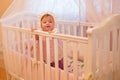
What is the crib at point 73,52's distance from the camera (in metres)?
1.52

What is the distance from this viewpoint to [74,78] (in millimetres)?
1630

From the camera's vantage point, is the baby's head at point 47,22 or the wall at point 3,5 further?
the wall at point 3,5

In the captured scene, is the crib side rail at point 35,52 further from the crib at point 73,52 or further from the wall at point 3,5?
the wall at point 3,5

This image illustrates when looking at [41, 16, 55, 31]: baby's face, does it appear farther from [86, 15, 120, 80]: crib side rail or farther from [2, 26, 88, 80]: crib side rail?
[86, 15, 120, 80]: crib side rail

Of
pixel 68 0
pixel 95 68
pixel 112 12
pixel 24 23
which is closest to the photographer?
pixel 95 68

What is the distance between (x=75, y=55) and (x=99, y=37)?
0.76 ft

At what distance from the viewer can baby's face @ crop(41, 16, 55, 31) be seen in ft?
6.72

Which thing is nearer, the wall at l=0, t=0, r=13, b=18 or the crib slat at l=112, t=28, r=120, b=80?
the crib slat at l=112, t=28, r=120, b=80

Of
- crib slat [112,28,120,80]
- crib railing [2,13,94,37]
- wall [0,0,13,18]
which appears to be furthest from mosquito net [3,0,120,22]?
wall [0,0,13,18]

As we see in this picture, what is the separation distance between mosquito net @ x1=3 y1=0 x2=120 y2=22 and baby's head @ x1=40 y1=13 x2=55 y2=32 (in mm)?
270

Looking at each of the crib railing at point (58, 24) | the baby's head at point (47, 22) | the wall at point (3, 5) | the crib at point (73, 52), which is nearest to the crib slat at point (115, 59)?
the crib at point (73, 52)

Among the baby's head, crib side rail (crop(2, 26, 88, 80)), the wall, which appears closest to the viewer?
crib side rail (crop(2, 26, 88, 80))

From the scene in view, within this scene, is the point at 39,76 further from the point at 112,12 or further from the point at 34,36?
the point at 112,12

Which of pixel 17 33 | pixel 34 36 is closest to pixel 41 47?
pixel 34 36
